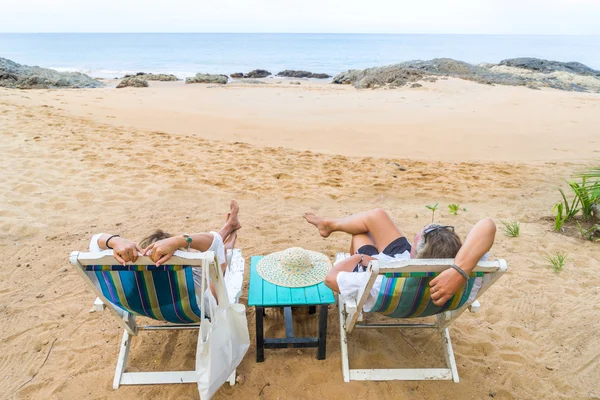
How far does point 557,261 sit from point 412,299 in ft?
7.90

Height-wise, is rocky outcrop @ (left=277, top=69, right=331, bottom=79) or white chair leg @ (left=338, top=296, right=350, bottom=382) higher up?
white chair leg @ (left=338, top=296, right=350, bottom=382)

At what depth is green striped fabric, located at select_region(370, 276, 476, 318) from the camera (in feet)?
6.88

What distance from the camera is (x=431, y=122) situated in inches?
417

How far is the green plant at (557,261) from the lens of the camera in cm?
372

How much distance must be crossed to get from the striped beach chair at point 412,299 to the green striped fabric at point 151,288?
0.88 m

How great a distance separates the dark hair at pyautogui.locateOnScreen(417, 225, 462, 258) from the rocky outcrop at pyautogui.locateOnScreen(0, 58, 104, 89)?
17.0 m

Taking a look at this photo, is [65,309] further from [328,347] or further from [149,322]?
[328,347]

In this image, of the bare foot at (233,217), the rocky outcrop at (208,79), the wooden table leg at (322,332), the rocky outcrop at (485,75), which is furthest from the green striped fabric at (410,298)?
the rocky outcrop at (208,79)

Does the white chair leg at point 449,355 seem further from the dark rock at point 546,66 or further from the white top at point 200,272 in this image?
the dark rock at point 546,66

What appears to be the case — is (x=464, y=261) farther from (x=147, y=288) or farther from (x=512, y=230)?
(x=512, y=230)

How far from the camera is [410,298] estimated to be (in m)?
2.18

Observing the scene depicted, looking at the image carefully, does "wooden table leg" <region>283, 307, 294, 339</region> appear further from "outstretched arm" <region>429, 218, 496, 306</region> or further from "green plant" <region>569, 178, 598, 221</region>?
"green plant" <region>569, 178, 598, 221</region>

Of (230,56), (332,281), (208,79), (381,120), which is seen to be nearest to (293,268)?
(332,281)

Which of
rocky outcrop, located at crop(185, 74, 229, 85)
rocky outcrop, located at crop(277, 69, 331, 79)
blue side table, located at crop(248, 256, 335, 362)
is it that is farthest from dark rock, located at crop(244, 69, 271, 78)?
blue side table, located at crop(248, 256, 335, 362)
